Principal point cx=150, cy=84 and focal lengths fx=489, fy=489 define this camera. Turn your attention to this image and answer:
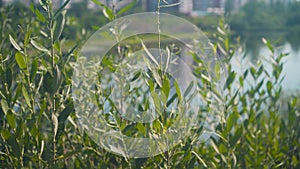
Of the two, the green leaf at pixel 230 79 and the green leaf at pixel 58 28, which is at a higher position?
the green leaf at pixel 58 28

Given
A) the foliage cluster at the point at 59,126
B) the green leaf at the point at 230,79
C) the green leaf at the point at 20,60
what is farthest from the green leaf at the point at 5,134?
the green leaf at the point at 230,79

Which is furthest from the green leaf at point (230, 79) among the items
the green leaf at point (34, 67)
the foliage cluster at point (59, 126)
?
the green leaf at point (34, 67)

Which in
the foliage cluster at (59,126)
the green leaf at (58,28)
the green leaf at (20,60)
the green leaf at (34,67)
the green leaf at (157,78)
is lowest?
the foliage cluster at (59,126)

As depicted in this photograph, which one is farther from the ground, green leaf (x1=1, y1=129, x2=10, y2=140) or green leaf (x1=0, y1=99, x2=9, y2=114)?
green leaf (x1=0, y1=99, x2=9, y2=114)

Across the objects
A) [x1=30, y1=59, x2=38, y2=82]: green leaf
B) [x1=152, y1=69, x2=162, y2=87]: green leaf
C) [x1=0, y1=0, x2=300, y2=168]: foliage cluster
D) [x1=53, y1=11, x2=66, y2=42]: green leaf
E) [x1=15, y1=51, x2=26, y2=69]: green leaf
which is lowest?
[x1=0, y1=0, x2=300, y2=168]: foliage cluster

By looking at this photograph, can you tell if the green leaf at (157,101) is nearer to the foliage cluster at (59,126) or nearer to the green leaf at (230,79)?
the foliage cluster at (59,126)

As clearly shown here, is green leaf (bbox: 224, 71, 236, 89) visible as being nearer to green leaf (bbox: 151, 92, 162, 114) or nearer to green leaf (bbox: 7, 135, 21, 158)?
green leaf (bbox: 151, 92, 162, 114)

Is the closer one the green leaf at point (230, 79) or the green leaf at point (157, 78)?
the green leaf at point (157, 78)

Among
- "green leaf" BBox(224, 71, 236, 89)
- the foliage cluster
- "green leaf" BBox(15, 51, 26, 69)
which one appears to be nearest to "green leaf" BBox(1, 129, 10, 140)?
the foliage cluster

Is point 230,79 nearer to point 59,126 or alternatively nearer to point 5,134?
point 59,126

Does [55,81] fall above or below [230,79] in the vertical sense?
above

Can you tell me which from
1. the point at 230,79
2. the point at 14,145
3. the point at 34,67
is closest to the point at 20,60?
the point at 34,67

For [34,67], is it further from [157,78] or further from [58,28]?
[157,78]

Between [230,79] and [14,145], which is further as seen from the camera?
[230,79]
